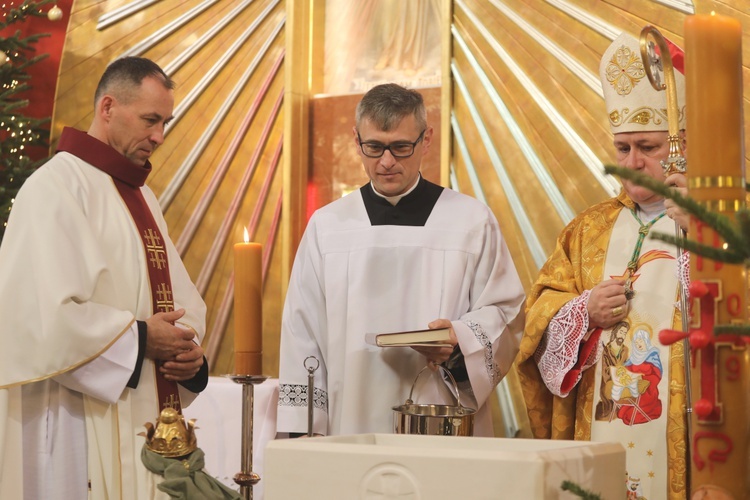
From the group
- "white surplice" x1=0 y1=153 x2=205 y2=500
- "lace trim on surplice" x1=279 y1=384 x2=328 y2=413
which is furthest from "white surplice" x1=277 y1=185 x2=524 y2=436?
"white surplice" x1=0 y1=153 x2=205 y2=500

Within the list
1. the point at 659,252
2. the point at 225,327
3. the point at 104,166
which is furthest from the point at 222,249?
the point at 659,252

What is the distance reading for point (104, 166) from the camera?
3.36 meters

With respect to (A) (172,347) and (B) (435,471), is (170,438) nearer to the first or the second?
(B) (435,471)

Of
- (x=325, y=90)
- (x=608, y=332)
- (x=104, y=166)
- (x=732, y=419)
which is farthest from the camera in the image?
(x=325, y=90)

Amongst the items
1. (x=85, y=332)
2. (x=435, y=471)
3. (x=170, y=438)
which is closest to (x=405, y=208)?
(x=85, y=332)

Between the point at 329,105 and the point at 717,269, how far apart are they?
3.74 meters

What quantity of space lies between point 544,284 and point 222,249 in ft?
7.49

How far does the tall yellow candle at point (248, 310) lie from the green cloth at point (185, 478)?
3.70 feet

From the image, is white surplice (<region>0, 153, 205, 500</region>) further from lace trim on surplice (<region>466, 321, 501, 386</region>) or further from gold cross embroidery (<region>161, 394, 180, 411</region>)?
lace trim on surplice (<region>466, 321, 501, 386</region>)

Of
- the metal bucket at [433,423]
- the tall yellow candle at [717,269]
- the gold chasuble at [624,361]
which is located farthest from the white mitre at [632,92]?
the tall yellow candle at [717,269]

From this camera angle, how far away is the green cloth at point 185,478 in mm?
1968

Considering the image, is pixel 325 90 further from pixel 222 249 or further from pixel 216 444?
pixel 216 444

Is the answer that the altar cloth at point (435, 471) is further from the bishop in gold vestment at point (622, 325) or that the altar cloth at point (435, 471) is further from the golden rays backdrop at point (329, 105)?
the golden rays backdrop at point (329, 105)

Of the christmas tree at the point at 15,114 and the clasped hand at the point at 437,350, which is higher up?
the christmas tree at the point at 15,114
